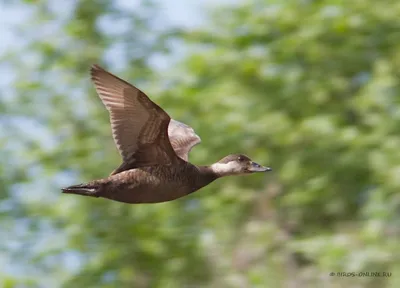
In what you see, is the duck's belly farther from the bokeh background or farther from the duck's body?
the bokeh background

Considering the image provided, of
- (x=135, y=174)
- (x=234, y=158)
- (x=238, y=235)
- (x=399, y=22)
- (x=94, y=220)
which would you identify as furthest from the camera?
(x=399, y=22)

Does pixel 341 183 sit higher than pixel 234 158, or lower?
higher

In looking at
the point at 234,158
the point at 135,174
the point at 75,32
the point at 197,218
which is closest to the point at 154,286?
the point at 197,218

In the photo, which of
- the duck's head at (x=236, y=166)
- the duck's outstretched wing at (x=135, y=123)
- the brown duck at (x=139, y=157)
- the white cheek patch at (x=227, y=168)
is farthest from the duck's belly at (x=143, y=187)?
the duck's head at (x=236, y=166)

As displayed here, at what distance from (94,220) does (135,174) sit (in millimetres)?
4053

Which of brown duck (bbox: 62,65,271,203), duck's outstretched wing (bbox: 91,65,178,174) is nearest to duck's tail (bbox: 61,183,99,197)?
brown duck (bbox: 62,65,271,203)

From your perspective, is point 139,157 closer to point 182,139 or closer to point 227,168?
point 227,168

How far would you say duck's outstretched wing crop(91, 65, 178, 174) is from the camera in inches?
223

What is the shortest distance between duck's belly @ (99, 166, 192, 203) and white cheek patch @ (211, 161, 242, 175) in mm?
550

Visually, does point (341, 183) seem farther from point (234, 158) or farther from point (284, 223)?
point (234, 158)

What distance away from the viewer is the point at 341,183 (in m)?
10.8

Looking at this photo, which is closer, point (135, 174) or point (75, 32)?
point (135, 174)

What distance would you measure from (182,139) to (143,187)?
1130mm

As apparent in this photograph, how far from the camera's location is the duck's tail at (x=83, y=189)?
5582 millimetres
